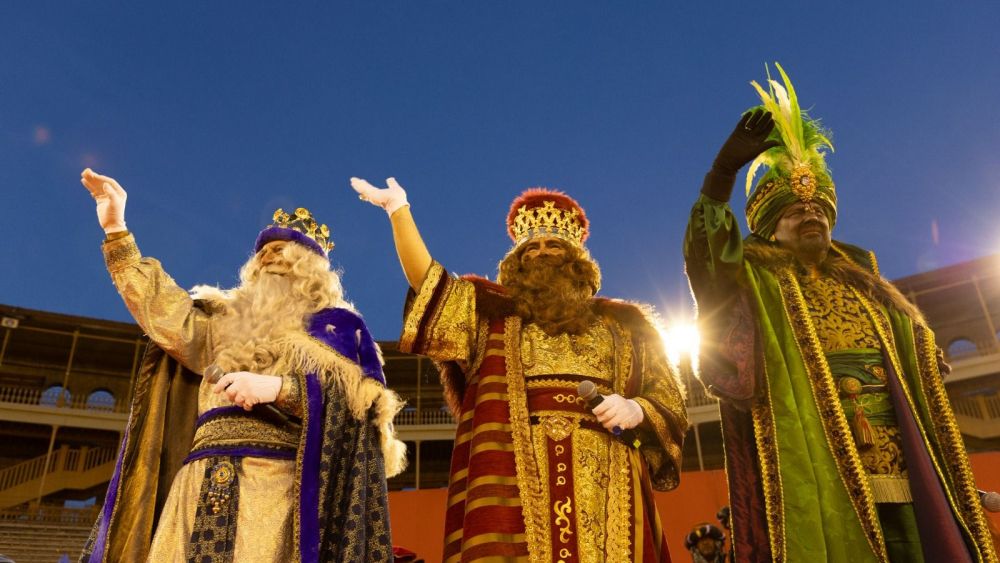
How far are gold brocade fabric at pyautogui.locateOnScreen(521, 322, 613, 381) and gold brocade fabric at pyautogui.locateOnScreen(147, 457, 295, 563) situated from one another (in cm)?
110

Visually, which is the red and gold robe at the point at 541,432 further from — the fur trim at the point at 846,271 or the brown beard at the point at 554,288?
the fur trim at the point at 846,271

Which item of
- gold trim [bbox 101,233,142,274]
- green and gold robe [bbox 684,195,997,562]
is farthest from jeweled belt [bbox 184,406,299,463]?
green and gold robe [bbox 684,195,997,562]

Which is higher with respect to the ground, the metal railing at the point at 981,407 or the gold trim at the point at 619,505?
the metal railing at the point at 981,407

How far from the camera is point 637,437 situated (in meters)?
3.29

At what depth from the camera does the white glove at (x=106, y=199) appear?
3.38 meters

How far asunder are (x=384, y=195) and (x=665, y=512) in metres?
7.55

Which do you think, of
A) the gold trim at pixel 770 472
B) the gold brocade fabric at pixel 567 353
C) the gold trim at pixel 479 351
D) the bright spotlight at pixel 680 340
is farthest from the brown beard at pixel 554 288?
the gold trim at pixel 770 472

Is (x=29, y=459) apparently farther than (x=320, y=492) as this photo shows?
Yes

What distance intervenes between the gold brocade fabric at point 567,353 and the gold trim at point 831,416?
82 cm

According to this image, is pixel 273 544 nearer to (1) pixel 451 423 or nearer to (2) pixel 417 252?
(2) pixel 417 252

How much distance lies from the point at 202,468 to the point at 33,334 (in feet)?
76.4

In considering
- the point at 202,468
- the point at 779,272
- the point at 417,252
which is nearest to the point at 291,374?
the point at 202,468

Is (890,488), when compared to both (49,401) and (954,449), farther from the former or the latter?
(49,401)

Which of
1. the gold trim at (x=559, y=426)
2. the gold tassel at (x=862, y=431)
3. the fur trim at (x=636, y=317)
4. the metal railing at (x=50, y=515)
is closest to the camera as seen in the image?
the gold tassel at (x=862, y=431)
